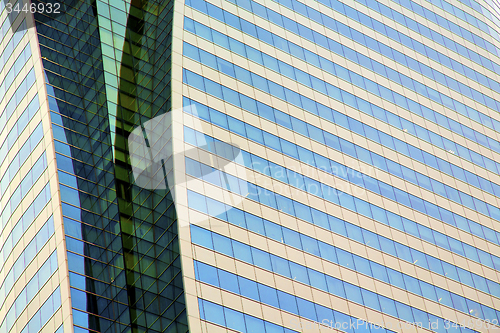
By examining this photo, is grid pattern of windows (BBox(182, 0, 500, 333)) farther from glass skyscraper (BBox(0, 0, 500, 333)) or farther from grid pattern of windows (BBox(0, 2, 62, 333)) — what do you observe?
grid pattern of windows (BBox(0, 2, 62, 333))

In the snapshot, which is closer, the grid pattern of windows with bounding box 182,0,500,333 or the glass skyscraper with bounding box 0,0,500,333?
the glass skyscraper with bounding box 0,0,500,333

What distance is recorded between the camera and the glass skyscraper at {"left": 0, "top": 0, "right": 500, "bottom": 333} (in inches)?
1905

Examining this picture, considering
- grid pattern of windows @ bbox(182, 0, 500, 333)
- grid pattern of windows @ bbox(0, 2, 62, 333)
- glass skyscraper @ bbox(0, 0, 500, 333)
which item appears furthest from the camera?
grid pattern of windows @ bbox(0, 2, 62, 333)

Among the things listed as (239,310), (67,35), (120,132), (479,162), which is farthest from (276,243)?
(479,162)

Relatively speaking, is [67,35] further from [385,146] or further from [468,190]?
[468,190]

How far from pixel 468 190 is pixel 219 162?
30.7 meters

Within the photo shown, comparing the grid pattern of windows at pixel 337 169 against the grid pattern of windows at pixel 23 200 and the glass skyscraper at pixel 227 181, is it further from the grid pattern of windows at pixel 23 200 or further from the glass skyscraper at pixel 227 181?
the grid pattern of windows at pixel 23 200

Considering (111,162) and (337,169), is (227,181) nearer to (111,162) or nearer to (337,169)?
(111,162)

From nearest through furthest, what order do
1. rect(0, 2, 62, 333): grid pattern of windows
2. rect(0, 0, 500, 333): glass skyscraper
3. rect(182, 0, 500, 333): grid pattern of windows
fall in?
1. rect(0, 0, 500, 333): glass skyscraper
2. rect(182, 0, 500, 333): grid pattern of windows
3. rect(0, 2, 62, 333): grid pattern of windows

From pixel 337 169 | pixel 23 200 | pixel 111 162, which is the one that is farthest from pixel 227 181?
pixel 23 200

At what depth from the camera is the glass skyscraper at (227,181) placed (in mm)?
48375

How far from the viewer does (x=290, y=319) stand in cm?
4747

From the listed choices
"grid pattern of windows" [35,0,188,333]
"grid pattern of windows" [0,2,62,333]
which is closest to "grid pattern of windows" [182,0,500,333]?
"grid pattern of windows" [35,0,188,333]

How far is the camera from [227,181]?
1998 inches
